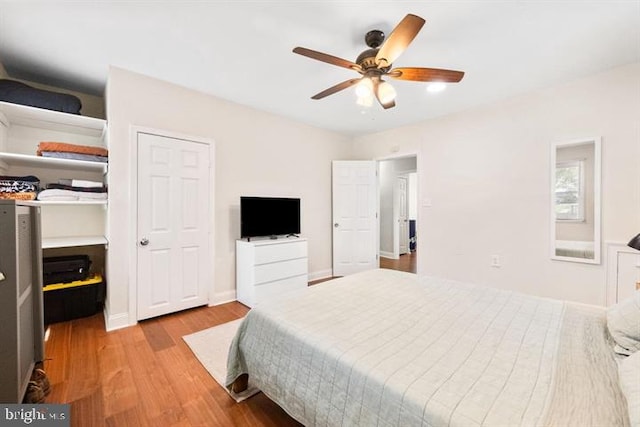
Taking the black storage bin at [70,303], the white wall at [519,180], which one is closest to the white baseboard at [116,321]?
the black storage bin at [70,303]

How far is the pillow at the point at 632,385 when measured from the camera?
28.0 inches

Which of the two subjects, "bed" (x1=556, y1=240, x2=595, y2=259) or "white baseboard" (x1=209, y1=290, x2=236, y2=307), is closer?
"bed" (x1=556, y1=240, x2=595, y2=259)

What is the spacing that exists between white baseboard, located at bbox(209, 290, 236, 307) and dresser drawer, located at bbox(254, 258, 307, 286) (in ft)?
1.58

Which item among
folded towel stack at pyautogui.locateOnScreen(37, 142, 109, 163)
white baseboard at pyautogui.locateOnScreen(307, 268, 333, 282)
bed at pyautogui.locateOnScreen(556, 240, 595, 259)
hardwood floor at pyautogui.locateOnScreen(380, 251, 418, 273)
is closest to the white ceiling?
folded towel stack at pyautogui.locateOnScreen(37, 142, 109, 163)

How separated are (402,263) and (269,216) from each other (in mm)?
3557

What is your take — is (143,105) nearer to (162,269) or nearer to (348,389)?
(162,269)

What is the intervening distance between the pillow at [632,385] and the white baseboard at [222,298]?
327 centimetres

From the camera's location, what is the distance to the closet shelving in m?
2.38

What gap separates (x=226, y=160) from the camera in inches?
129

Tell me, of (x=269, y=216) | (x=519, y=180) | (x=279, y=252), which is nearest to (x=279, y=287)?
(x=279, y=252)

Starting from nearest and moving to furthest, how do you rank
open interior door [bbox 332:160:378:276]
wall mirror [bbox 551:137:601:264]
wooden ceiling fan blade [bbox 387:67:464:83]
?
1. wooden ceiling fan blade [bbox 387:67:464:83]
2. wall mirror [bbox 551:137:601:264]
3. open interior door [bbox 332:160:378:276]

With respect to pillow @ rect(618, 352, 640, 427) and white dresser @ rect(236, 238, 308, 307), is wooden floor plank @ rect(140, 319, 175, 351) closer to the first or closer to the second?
white dresser @ rect(236, 238, 308, 307)

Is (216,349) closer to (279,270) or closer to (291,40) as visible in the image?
(279,270)

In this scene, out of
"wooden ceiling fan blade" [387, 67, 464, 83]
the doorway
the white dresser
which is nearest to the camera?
"wooden ceiling fan blade" [387, 67, 464, 83]
